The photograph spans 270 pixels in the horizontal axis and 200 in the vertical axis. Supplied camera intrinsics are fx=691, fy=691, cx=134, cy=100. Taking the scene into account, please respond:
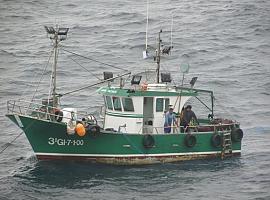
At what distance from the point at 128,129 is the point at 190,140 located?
2.98 metres

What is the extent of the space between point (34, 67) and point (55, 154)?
76.1 ft

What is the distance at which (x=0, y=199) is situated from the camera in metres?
27.5

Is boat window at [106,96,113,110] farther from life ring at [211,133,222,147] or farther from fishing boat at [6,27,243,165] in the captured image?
life ring at [211,133,222,147]

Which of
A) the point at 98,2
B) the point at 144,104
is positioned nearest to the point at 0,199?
the point at 144,104

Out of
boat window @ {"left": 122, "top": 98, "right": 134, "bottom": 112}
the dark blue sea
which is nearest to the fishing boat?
boat window @ {"left": 122, "top": 98, "right": 134, "bottom": 112}

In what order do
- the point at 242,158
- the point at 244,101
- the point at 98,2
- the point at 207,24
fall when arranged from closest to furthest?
the point at 242,158 → the point at 244,101 → the point at 207,24 → the point at 98,2

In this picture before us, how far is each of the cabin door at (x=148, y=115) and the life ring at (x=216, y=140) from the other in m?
3.10

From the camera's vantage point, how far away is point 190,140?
32.8 m

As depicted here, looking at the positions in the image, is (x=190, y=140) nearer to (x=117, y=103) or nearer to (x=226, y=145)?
(x=226, y=145)

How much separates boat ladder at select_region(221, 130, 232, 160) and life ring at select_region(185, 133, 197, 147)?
1812 mm

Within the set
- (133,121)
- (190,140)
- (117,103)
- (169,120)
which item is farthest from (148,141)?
(117,103)

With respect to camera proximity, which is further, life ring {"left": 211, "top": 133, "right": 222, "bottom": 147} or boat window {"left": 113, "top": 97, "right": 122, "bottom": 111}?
life ring {"left": 211, "top": 133, "right": 222, "bottom": 147}

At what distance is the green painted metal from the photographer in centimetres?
3056

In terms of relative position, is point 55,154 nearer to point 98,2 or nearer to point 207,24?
point 207,24
